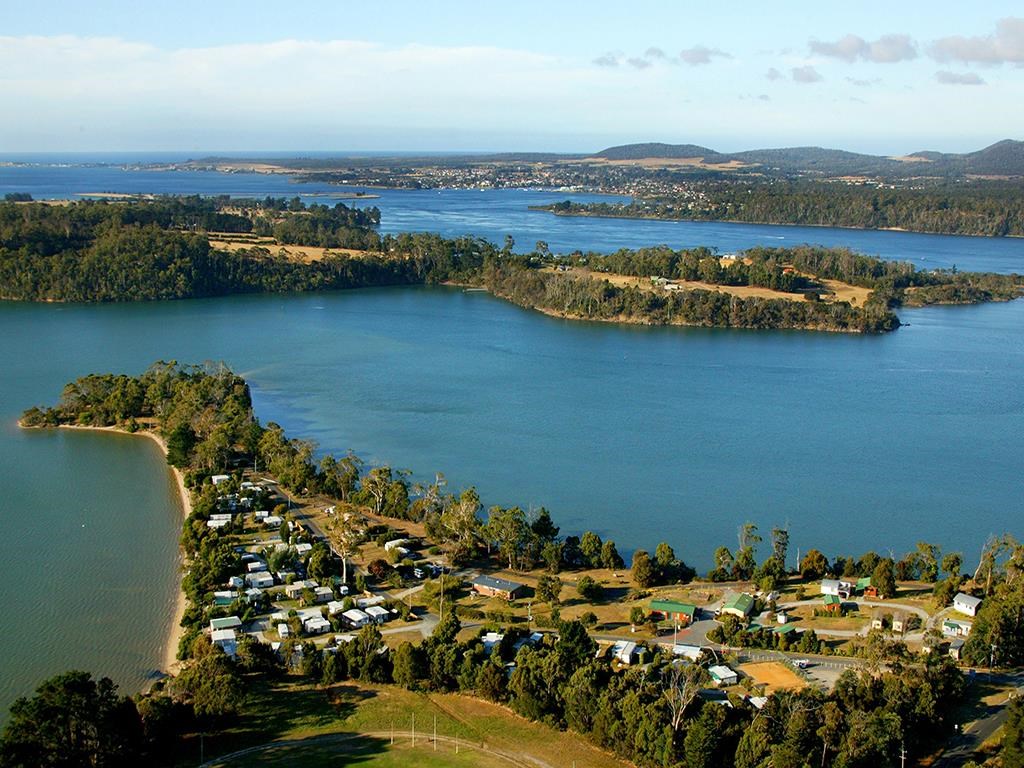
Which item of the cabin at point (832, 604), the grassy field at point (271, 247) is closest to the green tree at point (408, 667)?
Answer: the cabin at point (832, 604)

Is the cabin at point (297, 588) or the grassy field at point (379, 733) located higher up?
the cabin at point (297, 588)

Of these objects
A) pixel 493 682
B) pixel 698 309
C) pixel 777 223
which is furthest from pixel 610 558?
pixel 777 223

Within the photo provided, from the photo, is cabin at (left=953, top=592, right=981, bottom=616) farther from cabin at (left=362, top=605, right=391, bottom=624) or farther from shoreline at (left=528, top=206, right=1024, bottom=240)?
shoreline at (left=528, top=206, right=1024, bottom=240)

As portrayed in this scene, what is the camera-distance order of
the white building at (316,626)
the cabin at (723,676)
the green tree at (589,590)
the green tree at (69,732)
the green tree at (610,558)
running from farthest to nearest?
the green tree at (610,558) → the green tree at (589,590) → the white building at (316,626) → the cabin at (723,676) → the green tree at (69,732)

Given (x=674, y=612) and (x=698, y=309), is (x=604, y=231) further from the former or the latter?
(x=674, y=612)

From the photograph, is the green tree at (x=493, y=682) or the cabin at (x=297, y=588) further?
the cabin at (x=297, y=588)

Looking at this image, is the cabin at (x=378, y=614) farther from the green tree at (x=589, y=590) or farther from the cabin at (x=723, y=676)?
the cabin at (x=723, y=676)

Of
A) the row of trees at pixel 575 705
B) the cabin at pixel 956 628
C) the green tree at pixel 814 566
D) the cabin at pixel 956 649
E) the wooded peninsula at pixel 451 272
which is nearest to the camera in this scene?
the row of trees at pixel 575 705
